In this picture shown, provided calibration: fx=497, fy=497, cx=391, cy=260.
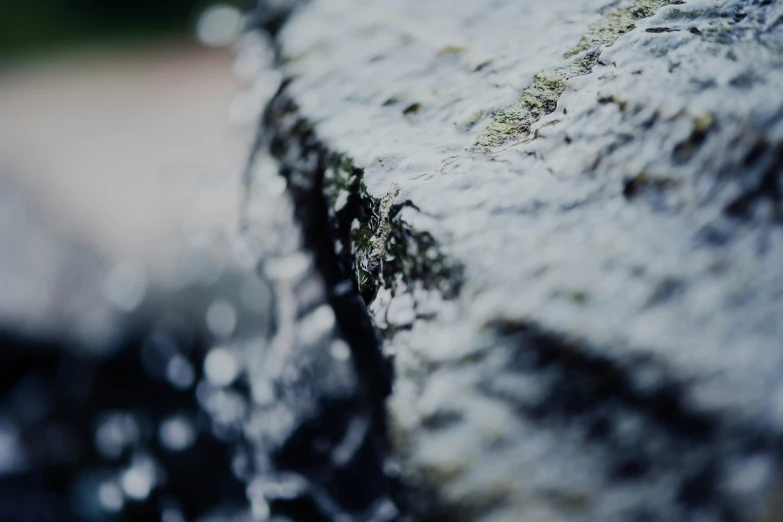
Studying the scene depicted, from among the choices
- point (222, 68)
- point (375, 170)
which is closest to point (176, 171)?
point (222, 68)

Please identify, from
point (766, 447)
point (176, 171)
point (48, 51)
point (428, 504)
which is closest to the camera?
point (766, 447)

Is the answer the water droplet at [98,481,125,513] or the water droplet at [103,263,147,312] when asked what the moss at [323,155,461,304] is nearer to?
the water droplet at [103,263,147,312]

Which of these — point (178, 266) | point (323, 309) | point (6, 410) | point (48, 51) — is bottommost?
point (6, 410)

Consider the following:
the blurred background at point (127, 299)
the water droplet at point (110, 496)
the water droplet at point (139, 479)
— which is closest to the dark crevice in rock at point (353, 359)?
the blurred background at point (127, 299)

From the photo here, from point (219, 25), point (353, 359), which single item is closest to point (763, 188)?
point (353, 359)

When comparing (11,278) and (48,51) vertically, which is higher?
(48,51)

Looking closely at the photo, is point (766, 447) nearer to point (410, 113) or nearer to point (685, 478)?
point (685, 478)
